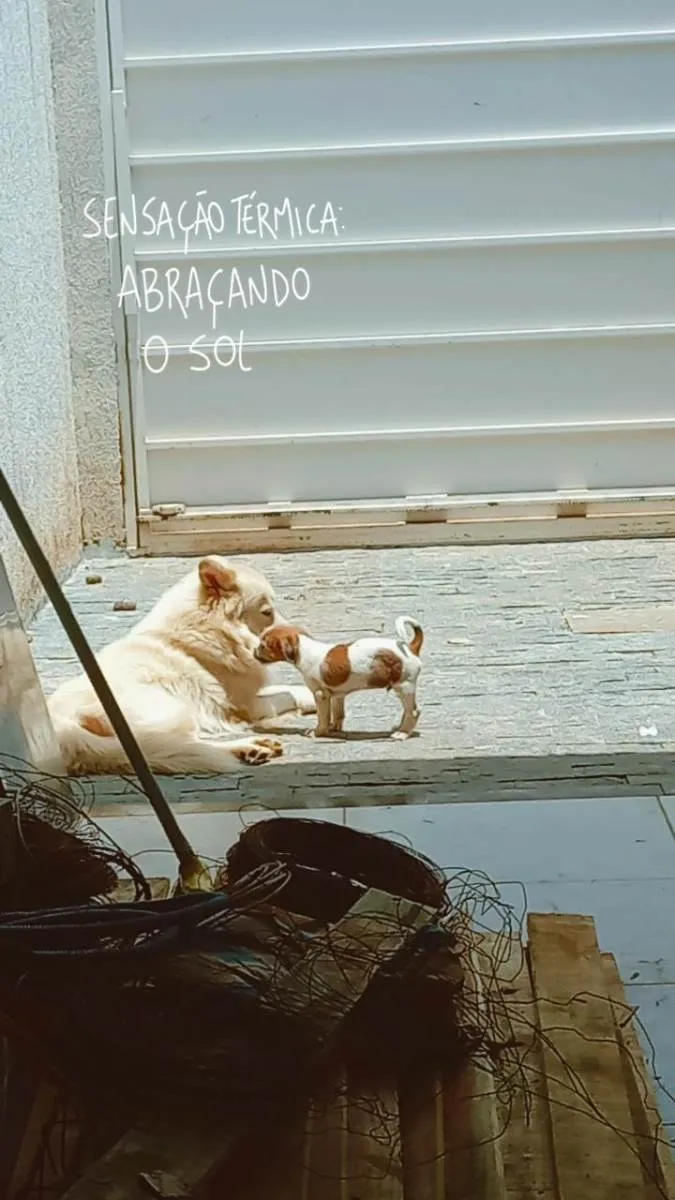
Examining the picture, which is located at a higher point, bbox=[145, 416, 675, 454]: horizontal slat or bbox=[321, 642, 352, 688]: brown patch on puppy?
bbox=[145, 416, 675, 454]: horizontal slat

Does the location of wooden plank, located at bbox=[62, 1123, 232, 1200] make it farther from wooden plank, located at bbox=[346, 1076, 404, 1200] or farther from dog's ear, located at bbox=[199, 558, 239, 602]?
dog's ear, located at bbox=[199, 558, 239, 602]

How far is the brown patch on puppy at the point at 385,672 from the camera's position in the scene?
295 centimetres

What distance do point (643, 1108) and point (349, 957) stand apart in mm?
318

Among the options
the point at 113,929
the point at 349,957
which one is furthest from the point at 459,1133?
the point at 113,929

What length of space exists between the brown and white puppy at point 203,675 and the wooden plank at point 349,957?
1252 mm

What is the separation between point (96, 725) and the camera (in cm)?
238

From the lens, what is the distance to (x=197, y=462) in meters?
4.41

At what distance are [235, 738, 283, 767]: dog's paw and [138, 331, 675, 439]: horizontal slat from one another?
181cm

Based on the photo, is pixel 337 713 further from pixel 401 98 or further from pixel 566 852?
pixel 401 98

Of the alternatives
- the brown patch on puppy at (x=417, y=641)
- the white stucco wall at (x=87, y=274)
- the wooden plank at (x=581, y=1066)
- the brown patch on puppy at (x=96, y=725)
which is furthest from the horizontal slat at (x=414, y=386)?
the wooden plank at (x=581, y=1066)

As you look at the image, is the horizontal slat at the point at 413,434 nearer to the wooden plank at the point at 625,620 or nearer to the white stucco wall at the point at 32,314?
the white stucco wall at the point at 32,314

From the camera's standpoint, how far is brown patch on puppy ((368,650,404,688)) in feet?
9.68

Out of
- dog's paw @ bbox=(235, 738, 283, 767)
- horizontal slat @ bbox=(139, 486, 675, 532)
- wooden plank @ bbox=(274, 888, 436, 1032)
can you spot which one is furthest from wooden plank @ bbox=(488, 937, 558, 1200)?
horizontal slat @ bbox=(139, 486, 675, 532)

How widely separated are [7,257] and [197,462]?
0.99 m
